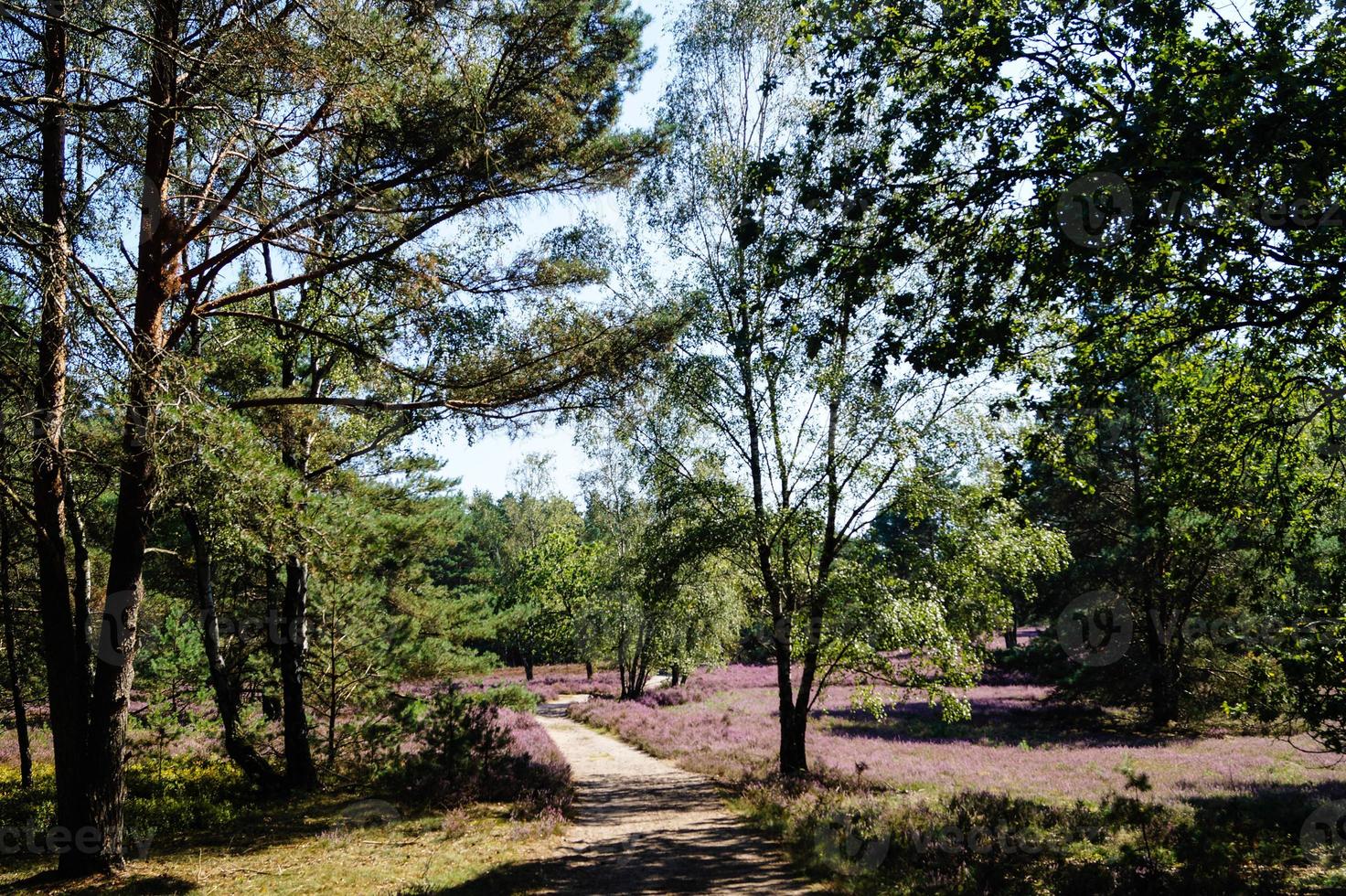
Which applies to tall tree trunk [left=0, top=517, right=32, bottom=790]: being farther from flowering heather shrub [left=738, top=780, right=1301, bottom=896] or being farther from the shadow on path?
flowering heather shrub [left=738, top=780, right=1301, bottom=896]

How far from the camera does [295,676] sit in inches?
490

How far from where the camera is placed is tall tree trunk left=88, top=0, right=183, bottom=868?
7.29m

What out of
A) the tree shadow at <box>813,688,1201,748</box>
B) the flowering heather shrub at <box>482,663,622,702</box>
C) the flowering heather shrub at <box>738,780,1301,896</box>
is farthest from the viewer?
the flowering heather shrub at <box>482,663,622,702</box>

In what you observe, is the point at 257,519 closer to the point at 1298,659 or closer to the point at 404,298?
the point at 404,298

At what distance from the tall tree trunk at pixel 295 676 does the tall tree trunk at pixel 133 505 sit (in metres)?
4.34

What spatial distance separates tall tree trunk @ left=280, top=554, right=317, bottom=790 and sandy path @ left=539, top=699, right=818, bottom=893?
Result: 4.95 metres

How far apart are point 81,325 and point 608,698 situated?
2776 centimetres

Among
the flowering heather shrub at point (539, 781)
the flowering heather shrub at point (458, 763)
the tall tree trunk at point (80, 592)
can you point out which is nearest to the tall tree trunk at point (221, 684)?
the flowering heather shrub at point (458, 763)

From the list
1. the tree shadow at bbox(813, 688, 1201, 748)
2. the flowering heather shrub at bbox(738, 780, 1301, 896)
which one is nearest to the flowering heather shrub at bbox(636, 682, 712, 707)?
the tree shadow at bbox(813, 688, 1201, 748)

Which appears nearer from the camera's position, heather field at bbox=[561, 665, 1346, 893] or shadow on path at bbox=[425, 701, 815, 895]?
heather field at bbox=[561, 665, 1346, 893]

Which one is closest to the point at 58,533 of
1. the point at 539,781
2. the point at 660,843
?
the point at 660,843

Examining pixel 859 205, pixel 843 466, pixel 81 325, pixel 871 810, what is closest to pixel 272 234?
pixel 81 325

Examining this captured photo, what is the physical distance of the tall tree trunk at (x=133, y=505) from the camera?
729 cm

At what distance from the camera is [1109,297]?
5953 millimetres
